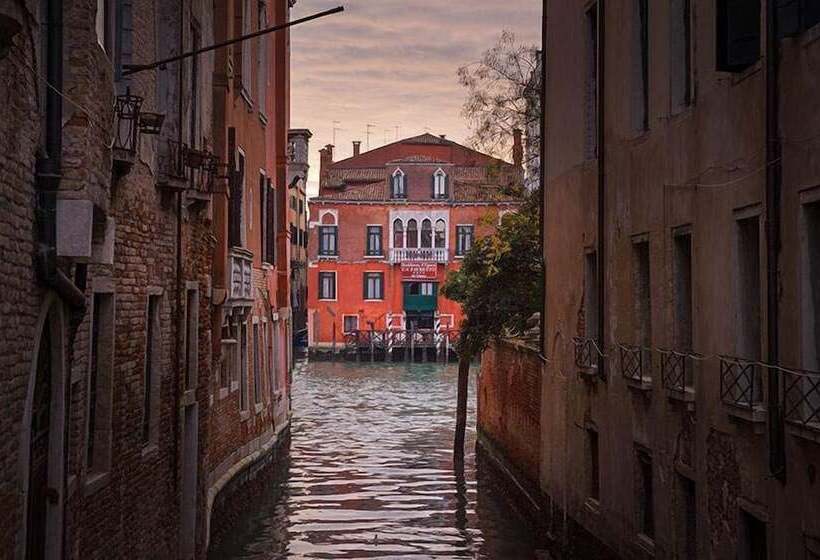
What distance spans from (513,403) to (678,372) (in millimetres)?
10718

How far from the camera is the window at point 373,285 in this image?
72.3 meters

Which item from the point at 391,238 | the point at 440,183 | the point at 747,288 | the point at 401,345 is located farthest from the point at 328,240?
the point at 747,288

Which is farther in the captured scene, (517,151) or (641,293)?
(517,151)

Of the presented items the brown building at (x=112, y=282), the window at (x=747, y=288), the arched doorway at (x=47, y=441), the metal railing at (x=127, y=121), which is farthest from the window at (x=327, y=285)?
the arched doorway at (x=47, y=441)

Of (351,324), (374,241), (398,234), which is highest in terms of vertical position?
(398,234)

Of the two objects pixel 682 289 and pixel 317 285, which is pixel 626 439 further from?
pixel 317 285

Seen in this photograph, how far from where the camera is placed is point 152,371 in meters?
12.2

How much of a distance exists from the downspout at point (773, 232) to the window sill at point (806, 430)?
0.54 feet

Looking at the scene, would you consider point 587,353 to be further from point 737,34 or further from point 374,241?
point 374,241

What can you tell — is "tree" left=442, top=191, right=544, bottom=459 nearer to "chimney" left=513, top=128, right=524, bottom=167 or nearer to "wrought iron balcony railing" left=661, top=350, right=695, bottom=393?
"chimney" left=513, top=128, right=524, bottom=167

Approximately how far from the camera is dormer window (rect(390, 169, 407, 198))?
2783 inches

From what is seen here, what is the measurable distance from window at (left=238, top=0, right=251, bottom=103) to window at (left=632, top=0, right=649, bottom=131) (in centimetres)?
785

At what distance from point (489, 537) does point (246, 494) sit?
144 inches

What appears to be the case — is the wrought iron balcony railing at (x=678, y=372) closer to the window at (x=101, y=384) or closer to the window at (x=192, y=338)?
the window at (x=101, y=384)
